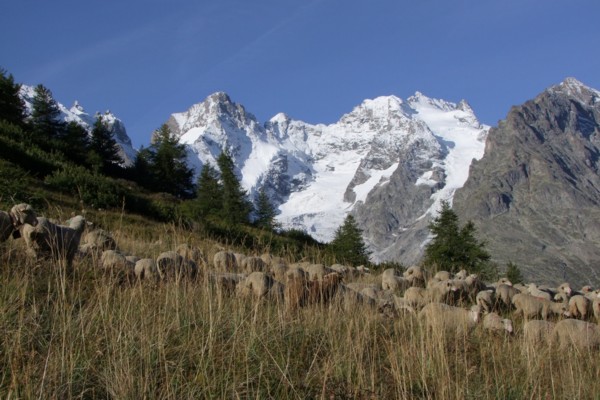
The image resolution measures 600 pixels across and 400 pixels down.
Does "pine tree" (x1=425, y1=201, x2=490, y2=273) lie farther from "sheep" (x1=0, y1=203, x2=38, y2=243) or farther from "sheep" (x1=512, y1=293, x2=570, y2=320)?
"sheep" (x1=0, y1=203, x2=38, y2=243)

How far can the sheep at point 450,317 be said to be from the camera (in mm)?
5041

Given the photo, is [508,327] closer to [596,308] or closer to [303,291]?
[303,291]

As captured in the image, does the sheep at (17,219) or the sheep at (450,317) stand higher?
the sheep at (17,219)

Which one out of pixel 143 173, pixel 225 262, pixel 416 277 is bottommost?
pixel 416 277

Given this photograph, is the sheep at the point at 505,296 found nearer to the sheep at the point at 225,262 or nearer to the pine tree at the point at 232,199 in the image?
the sheep at the point at 225,262

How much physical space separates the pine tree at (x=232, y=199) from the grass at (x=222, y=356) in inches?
760

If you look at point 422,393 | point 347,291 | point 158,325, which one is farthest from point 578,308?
point 158,325

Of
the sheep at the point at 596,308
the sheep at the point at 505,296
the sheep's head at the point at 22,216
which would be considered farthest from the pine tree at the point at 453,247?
the sheep's head at the point at 22,216

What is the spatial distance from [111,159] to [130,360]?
3576cm

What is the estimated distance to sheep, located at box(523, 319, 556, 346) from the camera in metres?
5.09

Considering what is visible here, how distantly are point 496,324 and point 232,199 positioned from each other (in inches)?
1102

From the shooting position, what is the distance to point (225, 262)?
322 inches

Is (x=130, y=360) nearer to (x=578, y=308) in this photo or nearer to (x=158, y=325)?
(x=158, y=325)

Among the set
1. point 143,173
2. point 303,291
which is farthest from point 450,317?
point 143,173
